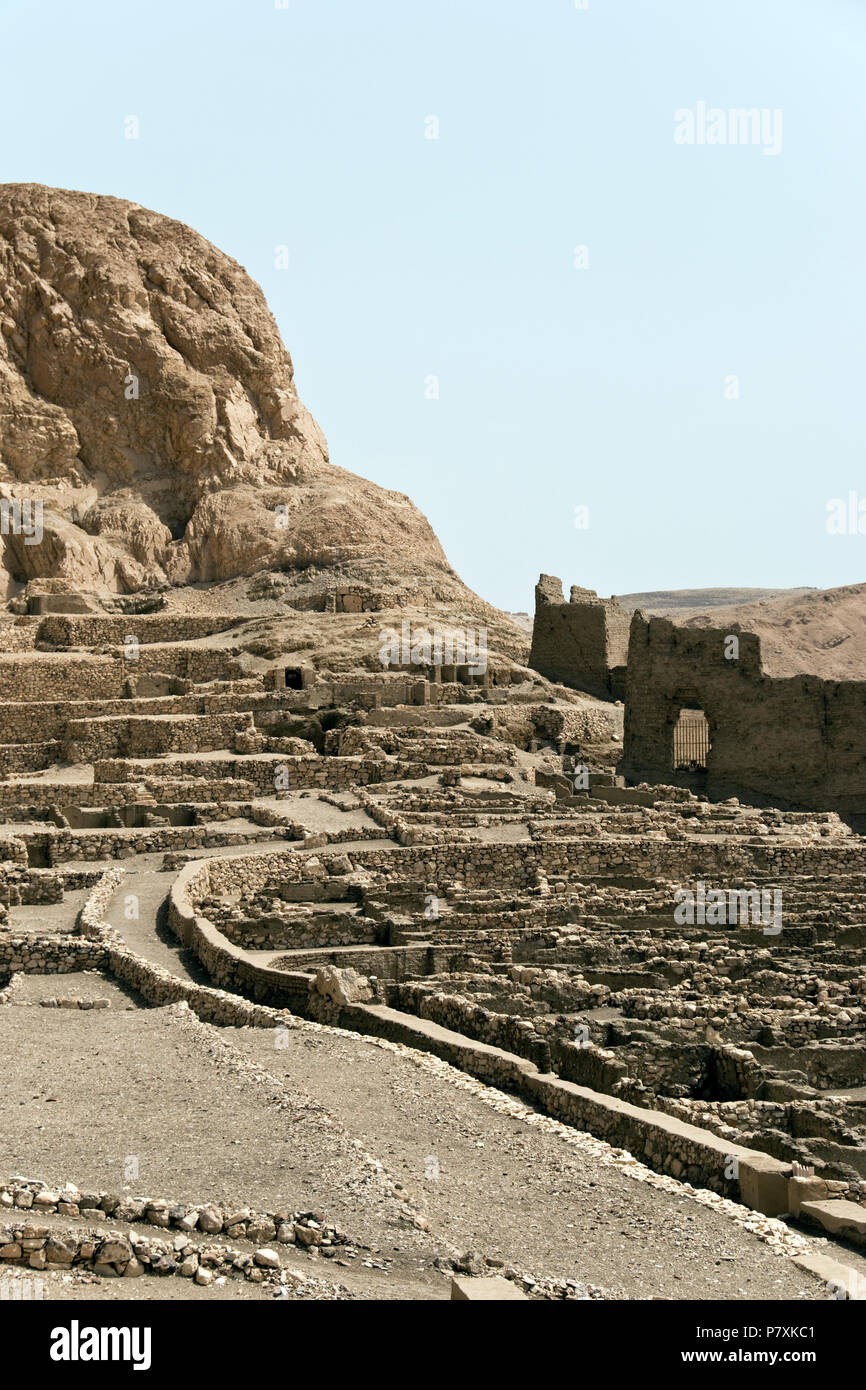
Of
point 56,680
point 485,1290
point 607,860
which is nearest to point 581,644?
point 56,680

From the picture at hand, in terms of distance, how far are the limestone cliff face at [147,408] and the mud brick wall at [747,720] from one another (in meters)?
14.7

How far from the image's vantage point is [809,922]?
65.7 feet

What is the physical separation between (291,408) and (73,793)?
28266mm

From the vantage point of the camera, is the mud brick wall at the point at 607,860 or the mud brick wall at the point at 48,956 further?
the mud brick wall at the point at 607,860

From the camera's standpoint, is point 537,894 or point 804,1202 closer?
point 804,1202

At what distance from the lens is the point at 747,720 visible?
106 ft

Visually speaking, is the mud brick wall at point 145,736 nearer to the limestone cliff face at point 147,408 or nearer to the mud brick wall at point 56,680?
the mud brick wall at point 56,680

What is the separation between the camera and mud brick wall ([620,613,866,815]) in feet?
103

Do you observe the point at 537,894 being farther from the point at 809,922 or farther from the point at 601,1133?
the point at 601,1133

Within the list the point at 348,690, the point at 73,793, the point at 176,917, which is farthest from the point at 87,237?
the point at 176,917

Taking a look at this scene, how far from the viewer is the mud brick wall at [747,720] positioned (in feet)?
103

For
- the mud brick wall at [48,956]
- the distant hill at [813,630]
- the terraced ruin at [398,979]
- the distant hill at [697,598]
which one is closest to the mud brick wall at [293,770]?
the terraced ruin at [398,979]

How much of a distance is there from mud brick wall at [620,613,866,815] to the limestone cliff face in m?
14.7

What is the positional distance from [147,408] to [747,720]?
2550 centimetres
